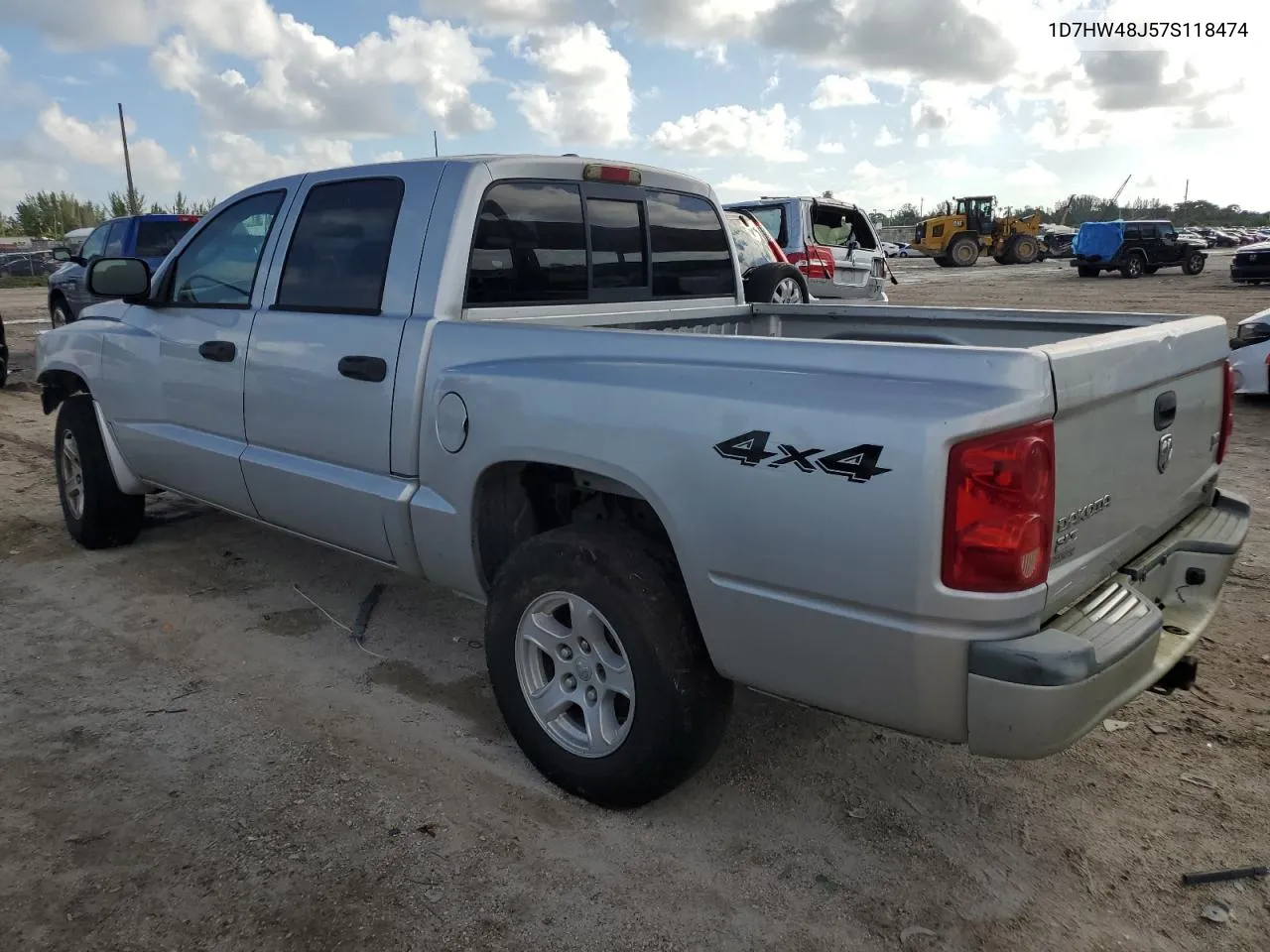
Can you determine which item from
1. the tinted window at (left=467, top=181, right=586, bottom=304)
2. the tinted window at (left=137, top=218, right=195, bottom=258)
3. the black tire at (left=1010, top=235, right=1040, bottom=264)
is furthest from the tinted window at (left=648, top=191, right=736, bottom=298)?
the black tire at (left=1010, top=235, right=1040, bottom=264)

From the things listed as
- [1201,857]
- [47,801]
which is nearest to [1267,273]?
[1201,857]

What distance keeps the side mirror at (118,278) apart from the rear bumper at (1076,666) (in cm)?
403

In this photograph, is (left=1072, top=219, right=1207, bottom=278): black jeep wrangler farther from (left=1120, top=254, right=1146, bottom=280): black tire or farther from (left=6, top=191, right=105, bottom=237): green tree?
(left=6, top=191, right=105, bottom=237): green tree

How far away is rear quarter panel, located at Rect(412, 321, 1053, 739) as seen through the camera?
215 centimetres

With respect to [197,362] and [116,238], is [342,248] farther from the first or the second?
[116,238]

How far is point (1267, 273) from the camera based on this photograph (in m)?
23.8

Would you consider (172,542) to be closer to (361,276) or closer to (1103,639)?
(361,276)

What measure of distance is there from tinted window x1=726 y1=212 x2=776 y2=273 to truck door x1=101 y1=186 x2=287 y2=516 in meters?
6.11

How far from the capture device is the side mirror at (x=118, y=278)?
445 centimetres

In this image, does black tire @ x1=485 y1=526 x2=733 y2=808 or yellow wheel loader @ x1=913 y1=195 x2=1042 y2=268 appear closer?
black tire @ x1=485 y1=526 x2=733 y2=808

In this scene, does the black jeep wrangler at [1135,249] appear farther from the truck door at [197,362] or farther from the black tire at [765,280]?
the truck door at [197,362]

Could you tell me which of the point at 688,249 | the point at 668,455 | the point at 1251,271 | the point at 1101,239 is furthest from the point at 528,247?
the point at 1101,239

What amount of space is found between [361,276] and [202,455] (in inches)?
53.6

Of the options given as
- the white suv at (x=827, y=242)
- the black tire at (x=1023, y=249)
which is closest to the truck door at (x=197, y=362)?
the white suv at (x=827, y=242)
